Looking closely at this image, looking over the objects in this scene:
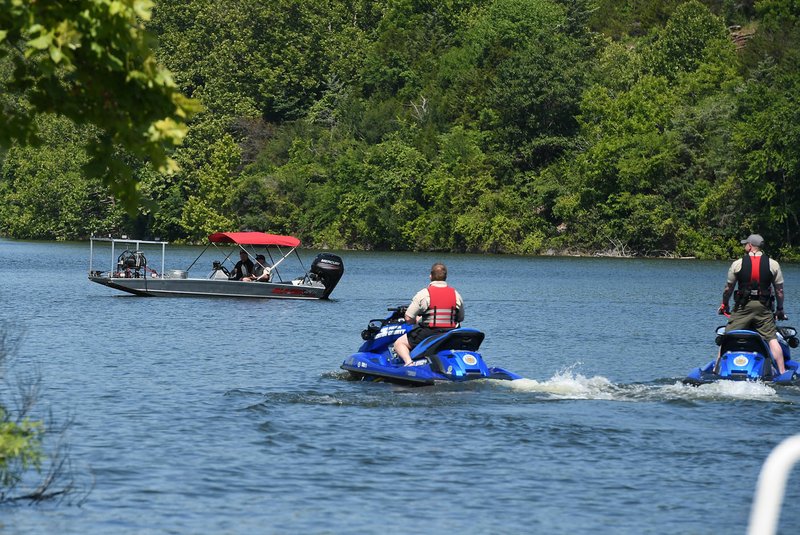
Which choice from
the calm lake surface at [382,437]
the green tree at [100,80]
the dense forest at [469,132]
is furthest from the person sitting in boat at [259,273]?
the green tree at [100,80]

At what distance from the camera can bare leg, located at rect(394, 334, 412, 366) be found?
19734mm

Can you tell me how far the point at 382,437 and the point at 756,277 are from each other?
5.64 m

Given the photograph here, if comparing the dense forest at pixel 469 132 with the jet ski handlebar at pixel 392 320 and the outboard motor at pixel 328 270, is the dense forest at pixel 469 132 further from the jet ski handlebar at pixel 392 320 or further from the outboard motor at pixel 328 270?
the jet ski handlebar at pixel 392 320

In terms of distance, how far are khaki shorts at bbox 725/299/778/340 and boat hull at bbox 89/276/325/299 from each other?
2478 cm

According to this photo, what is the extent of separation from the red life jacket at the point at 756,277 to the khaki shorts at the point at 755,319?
10 cm

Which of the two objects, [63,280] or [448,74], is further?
[448,74]

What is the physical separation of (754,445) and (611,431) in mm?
1607

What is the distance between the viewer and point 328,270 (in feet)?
143

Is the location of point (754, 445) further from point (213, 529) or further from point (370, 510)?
point (213, 529)

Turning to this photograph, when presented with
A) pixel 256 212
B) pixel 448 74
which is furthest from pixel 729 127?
pixel 256 212

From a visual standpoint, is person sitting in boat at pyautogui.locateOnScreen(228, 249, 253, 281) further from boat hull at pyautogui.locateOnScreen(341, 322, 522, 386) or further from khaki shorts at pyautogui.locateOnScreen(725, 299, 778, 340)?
khaki shorts at pyautogui.locateOnScreen(725, 299, 778, 340)

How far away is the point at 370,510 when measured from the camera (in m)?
12.5

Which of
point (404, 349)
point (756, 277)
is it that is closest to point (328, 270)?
point (404, 349)

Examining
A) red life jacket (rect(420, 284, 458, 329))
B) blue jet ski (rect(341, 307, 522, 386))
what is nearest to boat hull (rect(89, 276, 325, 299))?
blue jet ski (rect(341, 307, 522, 386))
